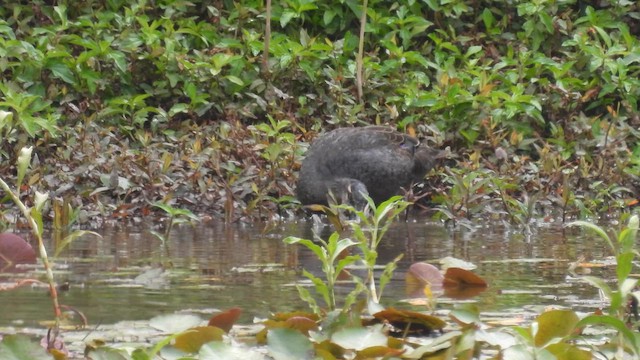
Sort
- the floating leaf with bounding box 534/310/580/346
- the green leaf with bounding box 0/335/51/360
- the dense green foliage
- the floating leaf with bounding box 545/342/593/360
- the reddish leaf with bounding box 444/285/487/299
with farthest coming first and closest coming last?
the dense green foliage < the reddish leaf with bounding box 444/285/487/299 < the floating leaf with bounding box 534/310/580/346 < the floating leaf with bounding box 545/342/593/360 < the green leaf with bounding box 0/335/51/360

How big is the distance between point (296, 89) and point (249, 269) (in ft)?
17.8

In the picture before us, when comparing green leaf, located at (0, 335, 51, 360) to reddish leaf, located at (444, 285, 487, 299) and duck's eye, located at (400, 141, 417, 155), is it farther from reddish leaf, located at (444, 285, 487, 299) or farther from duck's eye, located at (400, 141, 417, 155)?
duck's eye, located at (400, 141, 417, 155)

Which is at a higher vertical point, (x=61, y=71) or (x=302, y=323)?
(x=61, y=71)

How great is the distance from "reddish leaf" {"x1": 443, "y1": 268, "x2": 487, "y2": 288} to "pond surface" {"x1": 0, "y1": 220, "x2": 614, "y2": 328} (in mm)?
59

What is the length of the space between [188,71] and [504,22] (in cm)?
288

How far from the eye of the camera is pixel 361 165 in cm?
852

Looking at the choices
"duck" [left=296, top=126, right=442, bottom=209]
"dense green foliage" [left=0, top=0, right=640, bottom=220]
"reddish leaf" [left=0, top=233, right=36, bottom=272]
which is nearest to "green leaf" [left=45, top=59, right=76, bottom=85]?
"dense green foliage" [left=0, top=0, right=640, bottom=220]

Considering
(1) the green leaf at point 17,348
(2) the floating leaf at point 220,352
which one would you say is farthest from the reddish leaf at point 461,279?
(1) the green leaf at point 17,348

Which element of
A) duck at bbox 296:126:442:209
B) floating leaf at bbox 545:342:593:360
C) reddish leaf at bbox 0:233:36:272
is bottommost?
floating leaf at bbox 545:342:593:360

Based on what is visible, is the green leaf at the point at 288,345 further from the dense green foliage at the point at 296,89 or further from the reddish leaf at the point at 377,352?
the dense green foliage at the point at 296,89

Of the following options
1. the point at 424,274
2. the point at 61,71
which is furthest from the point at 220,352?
the point at 61,71

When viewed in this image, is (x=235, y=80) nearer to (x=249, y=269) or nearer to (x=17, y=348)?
(x=249, y=269)

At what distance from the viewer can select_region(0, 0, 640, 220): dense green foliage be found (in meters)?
9.02

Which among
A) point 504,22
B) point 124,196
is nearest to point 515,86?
point 504,22
